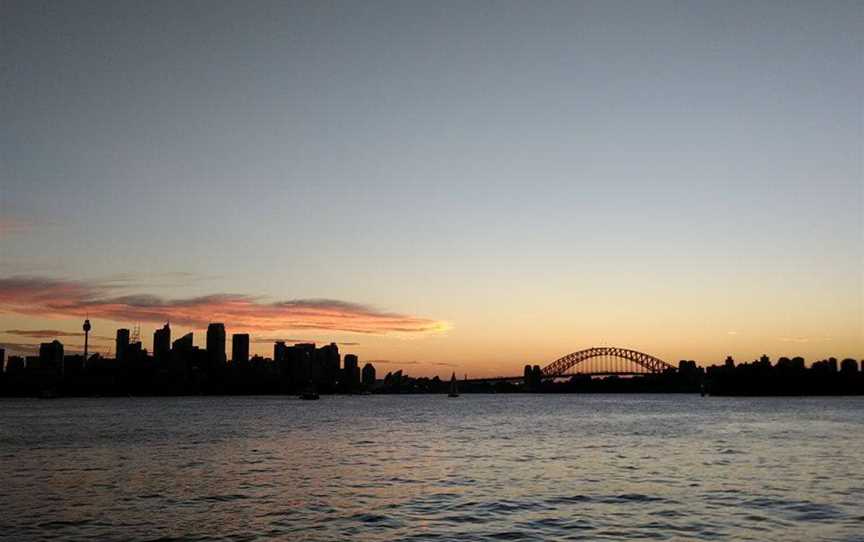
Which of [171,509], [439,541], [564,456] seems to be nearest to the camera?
[439,541]

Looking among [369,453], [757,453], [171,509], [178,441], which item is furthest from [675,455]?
[178,441]

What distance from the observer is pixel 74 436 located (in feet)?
306

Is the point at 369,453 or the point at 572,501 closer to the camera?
the point at 572,501

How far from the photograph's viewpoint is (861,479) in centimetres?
4600

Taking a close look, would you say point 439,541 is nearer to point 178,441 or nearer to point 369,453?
point 369,453

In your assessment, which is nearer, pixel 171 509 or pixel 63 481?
pixel 171 509

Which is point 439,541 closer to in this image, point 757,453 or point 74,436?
point 757,453

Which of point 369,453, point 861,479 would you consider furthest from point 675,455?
point 369,453

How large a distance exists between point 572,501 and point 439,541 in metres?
11.7

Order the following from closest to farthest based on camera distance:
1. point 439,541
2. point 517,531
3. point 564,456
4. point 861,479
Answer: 1. point 439,541
2. point 517,531
3. point 861,479
4. point 564,456

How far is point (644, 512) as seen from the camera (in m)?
34.4

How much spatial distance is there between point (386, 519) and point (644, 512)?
36.4 feet

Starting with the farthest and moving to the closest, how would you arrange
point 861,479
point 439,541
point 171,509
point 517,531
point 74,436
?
point 74,436
point 861,479
point 171,509
point 517,531
point 439,541

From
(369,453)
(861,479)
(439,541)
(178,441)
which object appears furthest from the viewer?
(178,441)
